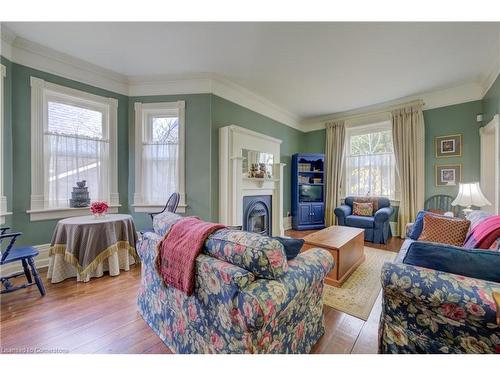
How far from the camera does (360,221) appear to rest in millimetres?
4133

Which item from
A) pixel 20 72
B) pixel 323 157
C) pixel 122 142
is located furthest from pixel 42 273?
pixel 323 157

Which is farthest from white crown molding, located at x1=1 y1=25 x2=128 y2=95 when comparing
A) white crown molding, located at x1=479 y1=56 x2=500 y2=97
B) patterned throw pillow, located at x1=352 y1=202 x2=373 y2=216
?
white crown molding, located at x1=479 y1=56 x2=500 y2=97

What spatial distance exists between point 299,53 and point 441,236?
2.79m

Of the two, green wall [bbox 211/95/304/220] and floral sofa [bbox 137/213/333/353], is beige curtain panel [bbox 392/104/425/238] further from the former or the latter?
floral sofa [bbox 137/213/333/353]

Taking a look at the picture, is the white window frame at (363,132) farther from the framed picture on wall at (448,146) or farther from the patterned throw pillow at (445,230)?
the patterned throw pillow at (445,230)

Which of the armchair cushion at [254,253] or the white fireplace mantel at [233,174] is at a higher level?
the white fireplace mantel at [233,174]

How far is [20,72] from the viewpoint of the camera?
8.71 ft

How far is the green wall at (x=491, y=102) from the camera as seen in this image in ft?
9.74

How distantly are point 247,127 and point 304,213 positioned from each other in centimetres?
254

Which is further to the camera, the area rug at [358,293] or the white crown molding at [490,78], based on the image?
the white crown molding at [490,78]

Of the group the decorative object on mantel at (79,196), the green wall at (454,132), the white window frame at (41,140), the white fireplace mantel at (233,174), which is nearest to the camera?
the white window frame at (41,140)

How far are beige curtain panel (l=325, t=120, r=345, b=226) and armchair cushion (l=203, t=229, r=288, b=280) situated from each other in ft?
14.9

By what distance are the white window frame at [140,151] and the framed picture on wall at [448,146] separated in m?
4.78

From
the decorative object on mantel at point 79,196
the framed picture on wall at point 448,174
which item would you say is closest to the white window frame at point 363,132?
the framed picture on wall at point 448,174
